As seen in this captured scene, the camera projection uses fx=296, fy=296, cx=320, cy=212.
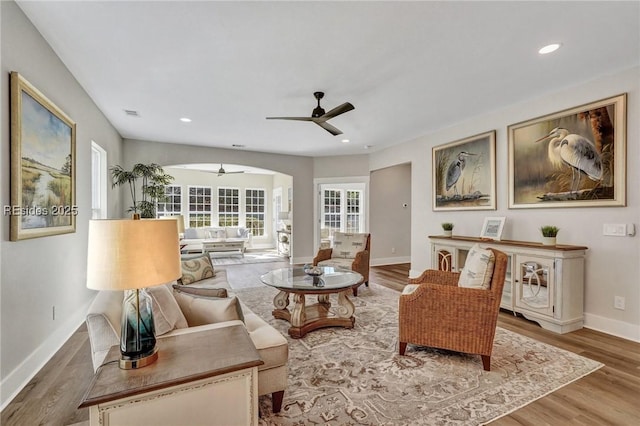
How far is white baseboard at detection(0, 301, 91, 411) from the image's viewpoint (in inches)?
76.6

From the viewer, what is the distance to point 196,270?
3357 millimetres

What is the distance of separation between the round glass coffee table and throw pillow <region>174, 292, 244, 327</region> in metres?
1.13

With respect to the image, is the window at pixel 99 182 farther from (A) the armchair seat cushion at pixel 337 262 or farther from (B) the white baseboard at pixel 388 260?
(B) the white baseboard at pixel 388 260

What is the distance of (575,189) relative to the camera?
329 centimetres

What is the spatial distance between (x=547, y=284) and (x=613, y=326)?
0.70 metres

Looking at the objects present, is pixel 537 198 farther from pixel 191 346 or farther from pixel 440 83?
pixel 191 346

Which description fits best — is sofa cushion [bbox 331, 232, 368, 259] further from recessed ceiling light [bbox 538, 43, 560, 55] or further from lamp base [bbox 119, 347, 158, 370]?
lamp base [bbox 119, 347, 158, 370]

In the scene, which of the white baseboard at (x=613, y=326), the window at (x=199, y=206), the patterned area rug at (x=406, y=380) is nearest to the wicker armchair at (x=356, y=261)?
the patterned area rug at (x=406, y=380)

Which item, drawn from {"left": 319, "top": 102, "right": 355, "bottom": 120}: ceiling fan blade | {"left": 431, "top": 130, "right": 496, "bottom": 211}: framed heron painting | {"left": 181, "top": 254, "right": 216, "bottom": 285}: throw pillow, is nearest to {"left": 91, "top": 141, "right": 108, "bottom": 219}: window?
{"left": 181, "top": 254, "right": 216, "bottom": 285}: throw pillow

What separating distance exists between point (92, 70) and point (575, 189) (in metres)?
5.29

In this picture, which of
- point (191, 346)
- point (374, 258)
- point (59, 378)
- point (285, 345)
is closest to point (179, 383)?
point (191, 346)

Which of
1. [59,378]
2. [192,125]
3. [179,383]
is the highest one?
[192,125]

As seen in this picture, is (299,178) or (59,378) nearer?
(59,378)

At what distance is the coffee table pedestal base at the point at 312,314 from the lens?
298cm
